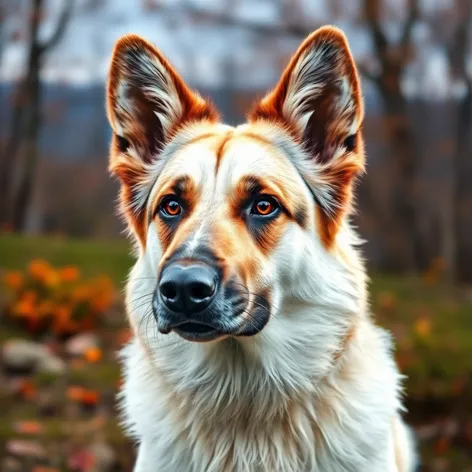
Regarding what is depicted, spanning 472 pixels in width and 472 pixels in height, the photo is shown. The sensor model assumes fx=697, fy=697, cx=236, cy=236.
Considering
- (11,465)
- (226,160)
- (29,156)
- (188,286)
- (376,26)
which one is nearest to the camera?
(188,286)

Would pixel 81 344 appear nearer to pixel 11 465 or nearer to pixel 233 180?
pixel 11 465

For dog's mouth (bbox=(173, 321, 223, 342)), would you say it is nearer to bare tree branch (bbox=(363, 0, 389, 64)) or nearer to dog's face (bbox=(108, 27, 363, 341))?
dog's face (bbox=(108, 27, 363, 341))

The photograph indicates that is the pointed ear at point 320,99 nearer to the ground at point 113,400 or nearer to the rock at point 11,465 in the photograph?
the ground at point 113,400

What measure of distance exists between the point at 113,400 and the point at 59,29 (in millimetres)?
7047

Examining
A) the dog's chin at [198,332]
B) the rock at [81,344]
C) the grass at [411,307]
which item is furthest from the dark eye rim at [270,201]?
the rock at [81,344]

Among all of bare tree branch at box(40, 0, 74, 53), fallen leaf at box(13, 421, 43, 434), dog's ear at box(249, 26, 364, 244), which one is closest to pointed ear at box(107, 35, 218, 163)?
dog's ear at box(249, 26, 364, 244)

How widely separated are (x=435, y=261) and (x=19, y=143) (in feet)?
25.6

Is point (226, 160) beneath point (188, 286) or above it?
above

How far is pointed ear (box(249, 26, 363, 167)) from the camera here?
2.97 meters

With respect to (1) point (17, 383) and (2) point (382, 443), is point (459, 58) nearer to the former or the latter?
(1) point (17, 383)

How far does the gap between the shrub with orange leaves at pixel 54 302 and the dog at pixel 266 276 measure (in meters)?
4.31

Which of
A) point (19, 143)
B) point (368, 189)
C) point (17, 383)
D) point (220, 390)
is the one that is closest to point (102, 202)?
point (19, 143)

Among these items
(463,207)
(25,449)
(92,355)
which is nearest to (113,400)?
(92,355)

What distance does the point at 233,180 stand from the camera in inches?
114
